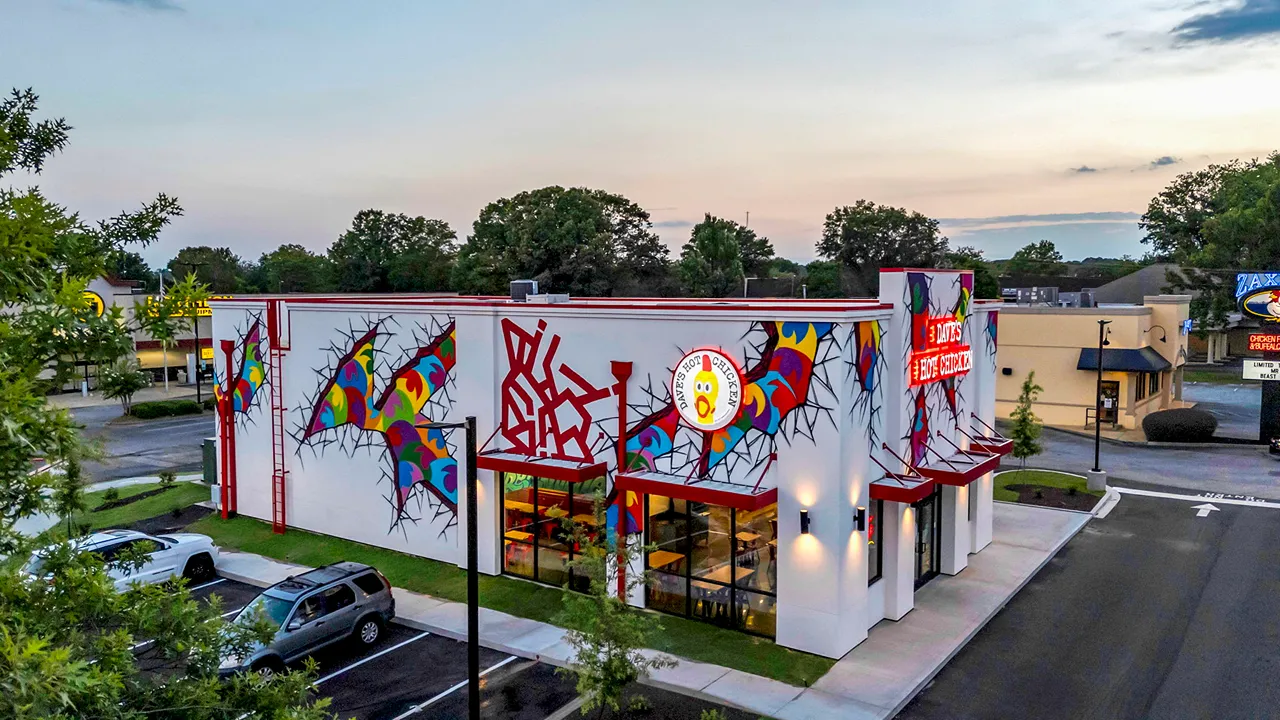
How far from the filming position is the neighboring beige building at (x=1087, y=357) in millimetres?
46219

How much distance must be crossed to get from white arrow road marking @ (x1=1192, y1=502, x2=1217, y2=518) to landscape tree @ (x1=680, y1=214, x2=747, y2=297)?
5212 cm

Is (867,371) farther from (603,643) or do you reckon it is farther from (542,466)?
(603,643)

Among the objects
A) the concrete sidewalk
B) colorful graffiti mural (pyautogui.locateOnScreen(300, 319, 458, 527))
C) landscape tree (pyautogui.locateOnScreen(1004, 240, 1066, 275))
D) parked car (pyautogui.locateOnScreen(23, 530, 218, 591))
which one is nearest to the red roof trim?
the concrete sidewalk

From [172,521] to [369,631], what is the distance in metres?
14.0

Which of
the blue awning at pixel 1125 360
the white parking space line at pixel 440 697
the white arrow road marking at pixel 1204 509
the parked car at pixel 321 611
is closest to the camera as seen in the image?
the white parking space line at pixel 440 697

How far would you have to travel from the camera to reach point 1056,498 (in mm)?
31297

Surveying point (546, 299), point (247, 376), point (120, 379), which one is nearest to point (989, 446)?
point (546, 299)

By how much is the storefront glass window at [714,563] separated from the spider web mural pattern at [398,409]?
20.8 feet

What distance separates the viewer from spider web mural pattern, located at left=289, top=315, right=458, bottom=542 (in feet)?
77.6

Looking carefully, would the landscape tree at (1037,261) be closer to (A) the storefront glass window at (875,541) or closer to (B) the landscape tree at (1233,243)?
(B) the landscape tree at (1233,243)

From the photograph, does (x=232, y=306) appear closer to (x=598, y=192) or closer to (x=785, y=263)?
(x=598, y=192)

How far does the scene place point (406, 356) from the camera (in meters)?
24.5

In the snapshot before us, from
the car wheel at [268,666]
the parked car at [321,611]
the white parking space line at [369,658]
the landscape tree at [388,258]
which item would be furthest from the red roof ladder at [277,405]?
the landscape tree at [388,258]

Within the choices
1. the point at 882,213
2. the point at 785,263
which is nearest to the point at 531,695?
the point at 882,213
